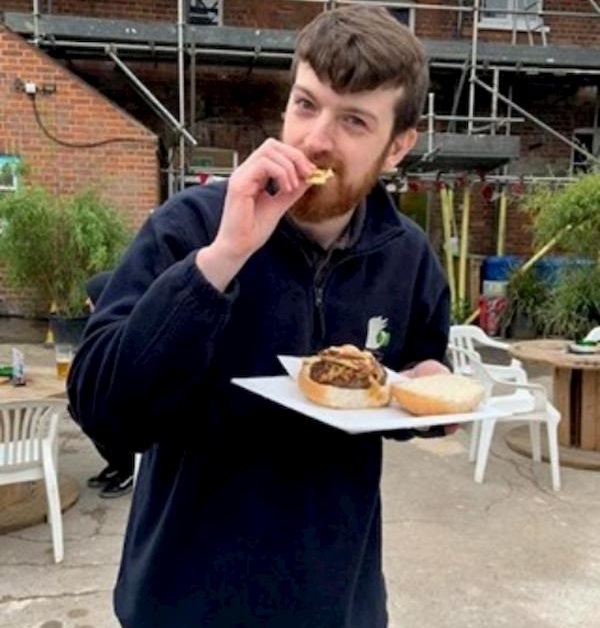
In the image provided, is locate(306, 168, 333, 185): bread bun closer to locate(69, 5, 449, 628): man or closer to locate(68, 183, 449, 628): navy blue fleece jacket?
locate(69, 5, 449, 628): man

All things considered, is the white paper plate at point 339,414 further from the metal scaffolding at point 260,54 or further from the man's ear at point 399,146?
the metal scaffolding at point 260,54

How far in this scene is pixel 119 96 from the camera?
35.2ft

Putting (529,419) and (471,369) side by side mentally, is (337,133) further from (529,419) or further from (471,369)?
(471,369)

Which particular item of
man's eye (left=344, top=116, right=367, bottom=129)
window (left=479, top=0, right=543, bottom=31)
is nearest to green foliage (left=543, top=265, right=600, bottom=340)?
window (left=479, top=0, right=543, bottom=31)

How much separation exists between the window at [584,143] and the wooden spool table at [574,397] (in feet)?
22.6

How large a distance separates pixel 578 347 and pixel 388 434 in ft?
14.0

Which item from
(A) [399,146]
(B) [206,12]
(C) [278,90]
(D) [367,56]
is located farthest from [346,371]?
(B) [206,12]

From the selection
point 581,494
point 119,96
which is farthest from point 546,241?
point 119,96

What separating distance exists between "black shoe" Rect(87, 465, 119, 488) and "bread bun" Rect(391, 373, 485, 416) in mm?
3447

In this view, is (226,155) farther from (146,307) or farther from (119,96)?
(146,307)

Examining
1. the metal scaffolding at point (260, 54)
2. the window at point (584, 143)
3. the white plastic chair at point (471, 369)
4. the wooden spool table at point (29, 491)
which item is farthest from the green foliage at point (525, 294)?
the wooden spool table at point (29, 491)

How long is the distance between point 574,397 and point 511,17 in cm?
848

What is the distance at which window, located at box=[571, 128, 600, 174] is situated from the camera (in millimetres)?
11523

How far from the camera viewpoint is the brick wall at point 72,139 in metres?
8.84
